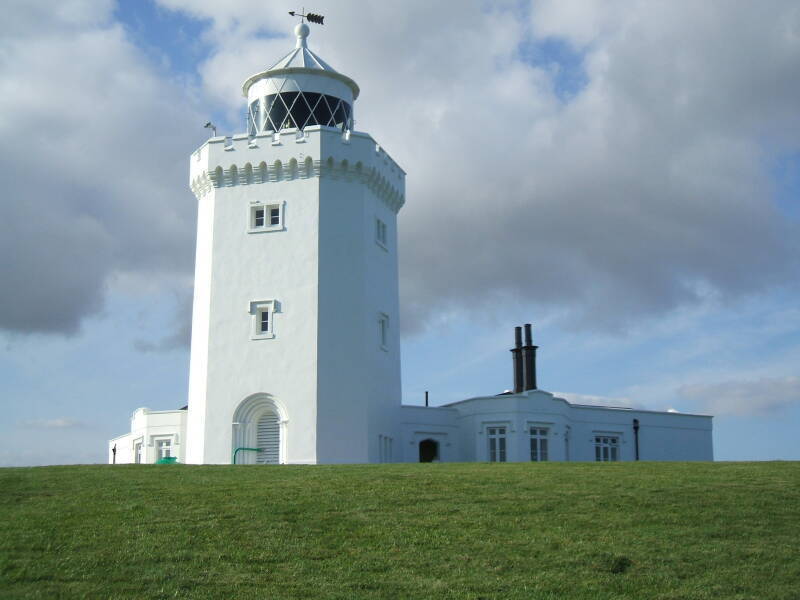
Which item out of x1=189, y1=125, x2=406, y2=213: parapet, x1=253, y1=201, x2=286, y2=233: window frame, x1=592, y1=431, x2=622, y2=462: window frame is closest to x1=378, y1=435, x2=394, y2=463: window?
x1=253, y1=201, x2=286, y2=233: window frame

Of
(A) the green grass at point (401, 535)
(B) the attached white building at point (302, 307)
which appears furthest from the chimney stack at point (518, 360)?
(A) the green grass at point (401, 535)

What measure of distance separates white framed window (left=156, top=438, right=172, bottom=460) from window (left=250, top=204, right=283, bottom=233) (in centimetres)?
951

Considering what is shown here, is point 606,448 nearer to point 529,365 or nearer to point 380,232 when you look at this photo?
point 529,365

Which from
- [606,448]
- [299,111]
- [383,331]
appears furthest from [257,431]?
[606,448]

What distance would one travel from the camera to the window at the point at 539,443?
128 feet

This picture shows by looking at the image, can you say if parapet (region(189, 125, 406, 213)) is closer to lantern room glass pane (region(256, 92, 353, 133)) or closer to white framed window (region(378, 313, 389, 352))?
lantern room glass pane (region(256, 92, 353, 133))

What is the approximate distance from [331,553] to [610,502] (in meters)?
6.25

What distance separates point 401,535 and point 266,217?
66.8 ft

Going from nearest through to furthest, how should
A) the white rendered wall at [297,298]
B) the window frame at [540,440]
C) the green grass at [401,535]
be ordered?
the green grass at [401,535]
the white rendered wall at [297,298]
the window frame at [540,440]

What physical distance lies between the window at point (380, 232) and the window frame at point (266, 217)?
12.6 feet

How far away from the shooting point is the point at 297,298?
113 ft

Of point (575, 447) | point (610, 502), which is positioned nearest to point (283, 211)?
point (575, 447)

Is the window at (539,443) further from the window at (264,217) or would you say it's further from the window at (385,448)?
the window at (264,217)

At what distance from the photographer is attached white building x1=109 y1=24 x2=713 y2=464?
34.1m
